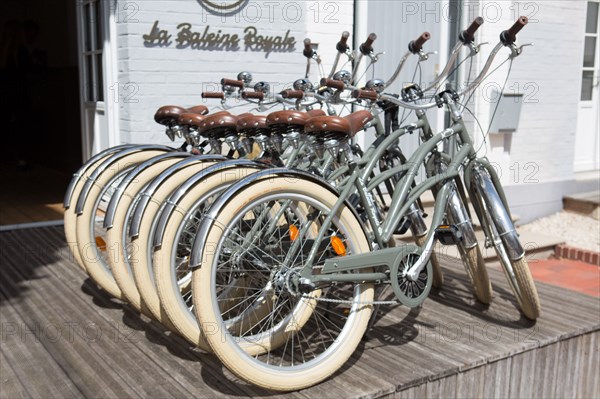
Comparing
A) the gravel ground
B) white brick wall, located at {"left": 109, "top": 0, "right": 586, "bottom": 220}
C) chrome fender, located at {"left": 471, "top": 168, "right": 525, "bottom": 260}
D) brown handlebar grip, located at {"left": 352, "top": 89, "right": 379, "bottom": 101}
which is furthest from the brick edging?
brown handlebar grip, located at {"left": 352, "top": 89, "right": 379, "bottom": 101}

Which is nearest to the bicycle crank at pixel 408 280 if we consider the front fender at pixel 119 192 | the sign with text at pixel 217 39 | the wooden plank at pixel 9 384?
the front fender at pixel 119 192

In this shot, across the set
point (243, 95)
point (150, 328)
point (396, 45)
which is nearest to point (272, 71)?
point (396, 45)

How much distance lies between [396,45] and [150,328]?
387 centimetres

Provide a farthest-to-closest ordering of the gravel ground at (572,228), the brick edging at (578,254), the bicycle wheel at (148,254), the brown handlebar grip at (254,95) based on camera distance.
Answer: the gravel ground at (572,228)
the brick edging at (578,254)
the brown handlebar grip at (254,95)
the bicycle wheel at (148,254)

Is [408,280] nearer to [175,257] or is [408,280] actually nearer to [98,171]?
[175,257]

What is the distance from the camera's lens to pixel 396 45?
576cm

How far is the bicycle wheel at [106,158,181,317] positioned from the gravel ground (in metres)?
4.70

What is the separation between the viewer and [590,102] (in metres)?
7.34

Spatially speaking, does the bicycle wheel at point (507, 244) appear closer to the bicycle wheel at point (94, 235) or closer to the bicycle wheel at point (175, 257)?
the bicycle wheel at point (175, 257)

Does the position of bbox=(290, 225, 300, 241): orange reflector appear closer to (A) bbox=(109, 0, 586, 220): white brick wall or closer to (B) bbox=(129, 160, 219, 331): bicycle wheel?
(B) bbox=(129, 160, 219, 331): bicycle wheel

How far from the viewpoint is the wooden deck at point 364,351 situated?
222 centimetres

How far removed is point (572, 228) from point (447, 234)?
4.47 metres

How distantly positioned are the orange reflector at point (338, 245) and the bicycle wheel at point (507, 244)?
80 centimetres

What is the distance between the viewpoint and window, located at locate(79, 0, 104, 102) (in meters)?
4.88
